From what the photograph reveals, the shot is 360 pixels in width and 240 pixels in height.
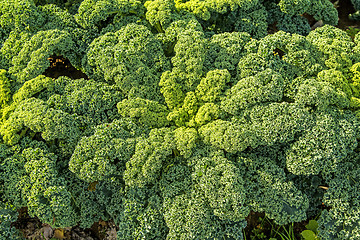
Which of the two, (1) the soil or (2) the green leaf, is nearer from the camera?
(2) the green leaf

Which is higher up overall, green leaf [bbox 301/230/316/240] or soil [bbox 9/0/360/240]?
green leaf [bbox 301/230/316/240]

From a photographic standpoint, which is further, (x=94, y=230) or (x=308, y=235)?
(x=94, y=230)

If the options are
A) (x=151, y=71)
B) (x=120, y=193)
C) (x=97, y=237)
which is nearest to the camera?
(x=120, y=193)

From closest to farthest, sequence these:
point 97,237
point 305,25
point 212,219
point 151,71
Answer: point 212,219 → point 151,71 → point 97,237 → point 305,25

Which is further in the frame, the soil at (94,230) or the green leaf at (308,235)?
the soil at (94,230)

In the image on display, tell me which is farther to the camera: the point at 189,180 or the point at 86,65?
the point at 86,65

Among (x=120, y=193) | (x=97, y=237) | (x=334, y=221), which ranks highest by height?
(x=120, y=193)

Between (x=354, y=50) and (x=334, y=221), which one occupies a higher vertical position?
(x=354, y=50)

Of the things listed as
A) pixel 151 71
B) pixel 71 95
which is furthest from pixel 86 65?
pixel 151 71

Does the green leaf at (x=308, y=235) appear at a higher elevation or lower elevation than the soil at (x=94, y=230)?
higher

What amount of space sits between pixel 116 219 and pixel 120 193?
47 centimetres

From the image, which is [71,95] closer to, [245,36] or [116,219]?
[116,219]

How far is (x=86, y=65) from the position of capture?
23.3ft

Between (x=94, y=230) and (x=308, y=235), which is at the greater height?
(x=308, y=235)
